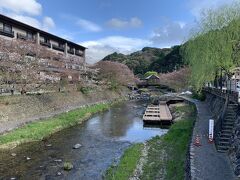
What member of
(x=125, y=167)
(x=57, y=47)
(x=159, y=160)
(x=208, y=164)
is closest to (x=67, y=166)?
(x=125, y=167)

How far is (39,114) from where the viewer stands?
3162cm

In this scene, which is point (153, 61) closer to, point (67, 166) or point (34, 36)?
point (34, 36)

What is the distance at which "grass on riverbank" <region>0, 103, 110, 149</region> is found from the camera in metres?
20.6

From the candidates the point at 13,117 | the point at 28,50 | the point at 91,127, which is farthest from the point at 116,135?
the point at 28,50

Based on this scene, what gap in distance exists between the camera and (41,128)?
24609 mm

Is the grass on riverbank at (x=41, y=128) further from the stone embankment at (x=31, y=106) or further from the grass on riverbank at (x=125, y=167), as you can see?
the grass on riverbank at (x=125, y=167)

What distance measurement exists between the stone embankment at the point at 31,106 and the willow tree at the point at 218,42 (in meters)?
16.7

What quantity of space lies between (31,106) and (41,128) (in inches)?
307

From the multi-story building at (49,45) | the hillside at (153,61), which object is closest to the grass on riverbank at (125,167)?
the multi-story building at (49,45)

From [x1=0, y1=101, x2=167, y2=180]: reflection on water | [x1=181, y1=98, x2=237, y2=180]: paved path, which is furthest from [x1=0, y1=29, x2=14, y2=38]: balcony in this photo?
[x1=181, y1=98, x2=237, y2=180]: paved path

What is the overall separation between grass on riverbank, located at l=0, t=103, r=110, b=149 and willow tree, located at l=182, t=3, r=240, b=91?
47.0 ft

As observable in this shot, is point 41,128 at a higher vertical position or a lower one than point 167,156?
higher

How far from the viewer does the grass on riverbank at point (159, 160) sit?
14375 mm

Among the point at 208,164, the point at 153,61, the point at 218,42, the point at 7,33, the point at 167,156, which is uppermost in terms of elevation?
the point at 153,61
